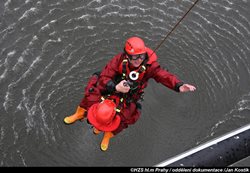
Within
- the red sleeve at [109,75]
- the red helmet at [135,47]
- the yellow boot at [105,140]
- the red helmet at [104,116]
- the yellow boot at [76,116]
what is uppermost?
the red helmet at [135,47]

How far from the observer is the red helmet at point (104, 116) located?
3.43 metres

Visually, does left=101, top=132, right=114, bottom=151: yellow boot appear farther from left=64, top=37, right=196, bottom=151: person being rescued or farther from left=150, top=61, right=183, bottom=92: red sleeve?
left=150, top=61, right=183, bottom=92: red sleeve

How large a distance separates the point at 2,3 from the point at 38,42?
86 cm

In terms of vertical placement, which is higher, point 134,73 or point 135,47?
point 135,47

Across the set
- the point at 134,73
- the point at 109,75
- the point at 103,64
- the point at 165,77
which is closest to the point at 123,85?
the point at 134,73

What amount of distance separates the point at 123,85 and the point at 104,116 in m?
0.39

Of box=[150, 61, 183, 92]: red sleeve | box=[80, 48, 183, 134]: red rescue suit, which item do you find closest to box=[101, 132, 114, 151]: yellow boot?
box=[80, 48, 183, 134]: red rescue suit

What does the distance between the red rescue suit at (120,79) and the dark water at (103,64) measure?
0.53m

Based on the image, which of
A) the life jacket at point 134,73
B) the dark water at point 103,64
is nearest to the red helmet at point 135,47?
the life jacket at point 134,73

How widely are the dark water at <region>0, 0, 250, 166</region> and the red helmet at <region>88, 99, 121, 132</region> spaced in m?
0.61

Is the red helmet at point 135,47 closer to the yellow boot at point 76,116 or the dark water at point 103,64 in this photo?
the yellow boot at point 76,116

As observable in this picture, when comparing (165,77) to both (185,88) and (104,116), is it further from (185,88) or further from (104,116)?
(104,116)

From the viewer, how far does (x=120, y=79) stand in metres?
3.73

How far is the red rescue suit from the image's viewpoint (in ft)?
11.7
